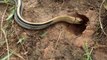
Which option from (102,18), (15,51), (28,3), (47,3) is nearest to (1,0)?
(28,3)

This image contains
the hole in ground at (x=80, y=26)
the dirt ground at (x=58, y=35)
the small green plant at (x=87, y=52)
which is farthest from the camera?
the hole in ground at (x=80, y=26)

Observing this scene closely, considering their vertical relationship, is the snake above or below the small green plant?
above

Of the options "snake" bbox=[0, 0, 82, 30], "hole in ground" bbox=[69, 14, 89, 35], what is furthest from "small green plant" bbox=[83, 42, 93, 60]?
"snake" bbox=[0, 0, 82, 30]

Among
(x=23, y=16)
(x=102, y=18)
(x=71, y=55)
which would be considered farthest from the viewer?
(x=23, y=16)

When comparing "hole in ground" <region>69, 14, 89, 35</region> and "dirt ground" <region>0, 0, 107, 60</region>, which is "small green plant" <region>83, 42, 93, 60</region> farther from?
"hole in ground" <region>69, 14, 89, 35</region>

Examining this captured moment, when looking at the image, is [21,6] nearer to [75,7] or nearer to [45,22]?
[45,22]

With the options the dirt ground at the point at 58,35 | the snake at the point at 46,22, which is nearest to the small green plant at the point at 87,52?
the dirt ground at the point at 58,35

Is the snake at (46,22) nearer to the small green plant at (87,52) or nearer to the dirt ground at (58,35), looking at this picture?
the dirt ground at (58,35)

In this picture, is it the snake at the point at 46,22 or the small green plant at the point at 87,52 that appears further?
the snake at the point at 46,22
